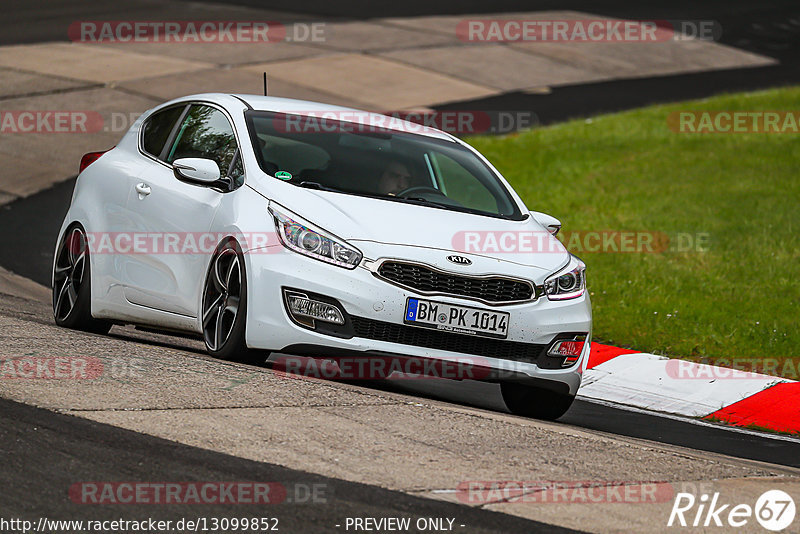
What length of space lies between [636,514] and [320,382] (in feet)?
7.73

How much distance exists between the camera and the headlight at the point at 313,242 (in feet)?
24.0

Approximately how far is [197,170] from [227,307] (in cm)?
88

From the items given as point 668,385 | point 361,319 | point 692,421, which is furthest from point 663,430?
point 361,319

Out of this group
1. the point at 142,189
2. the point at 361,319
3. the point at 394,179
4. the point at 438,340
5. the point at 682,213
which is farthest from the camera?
the point at 682,213

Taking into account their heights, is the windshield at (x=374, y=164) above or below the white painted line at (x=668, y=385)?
above

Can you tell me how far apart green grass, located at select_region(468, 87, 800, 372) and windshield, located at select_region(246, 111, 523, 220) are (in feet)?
7.92

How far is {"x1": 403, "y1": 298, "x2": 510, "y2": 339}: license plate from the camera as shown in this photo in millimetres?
7320

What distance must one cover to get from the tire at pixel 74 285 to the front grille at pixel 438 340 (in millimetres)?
2561

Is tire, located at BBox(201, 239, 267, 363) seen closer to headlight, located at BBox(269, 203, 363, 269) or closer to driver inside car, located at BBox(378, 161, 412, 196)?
headlight, located at BBox(269, 203, 363, 269)

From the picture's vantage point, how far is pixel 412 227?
7.63 metres

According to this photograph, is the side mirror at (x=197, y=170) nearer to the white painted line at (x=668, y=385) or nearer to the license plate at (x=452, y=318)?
the license plate at (x=452, y=318)

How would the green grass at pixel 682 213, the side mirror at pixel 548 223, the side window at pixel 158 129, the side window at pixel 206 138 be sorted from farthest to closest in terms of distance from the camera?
the green grass at pixel 682 213, the side window at pixel 158 129, the side mirror at pixel 548 223, the side window at pixel 206 138

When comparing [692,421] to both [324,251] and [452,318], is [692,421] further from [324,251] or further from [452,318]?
[324,251]

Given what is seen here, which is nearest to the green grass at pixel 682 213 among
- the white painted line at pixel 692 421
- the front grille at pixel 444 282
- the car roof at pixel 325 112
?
the white painted line at pixel 692 421
